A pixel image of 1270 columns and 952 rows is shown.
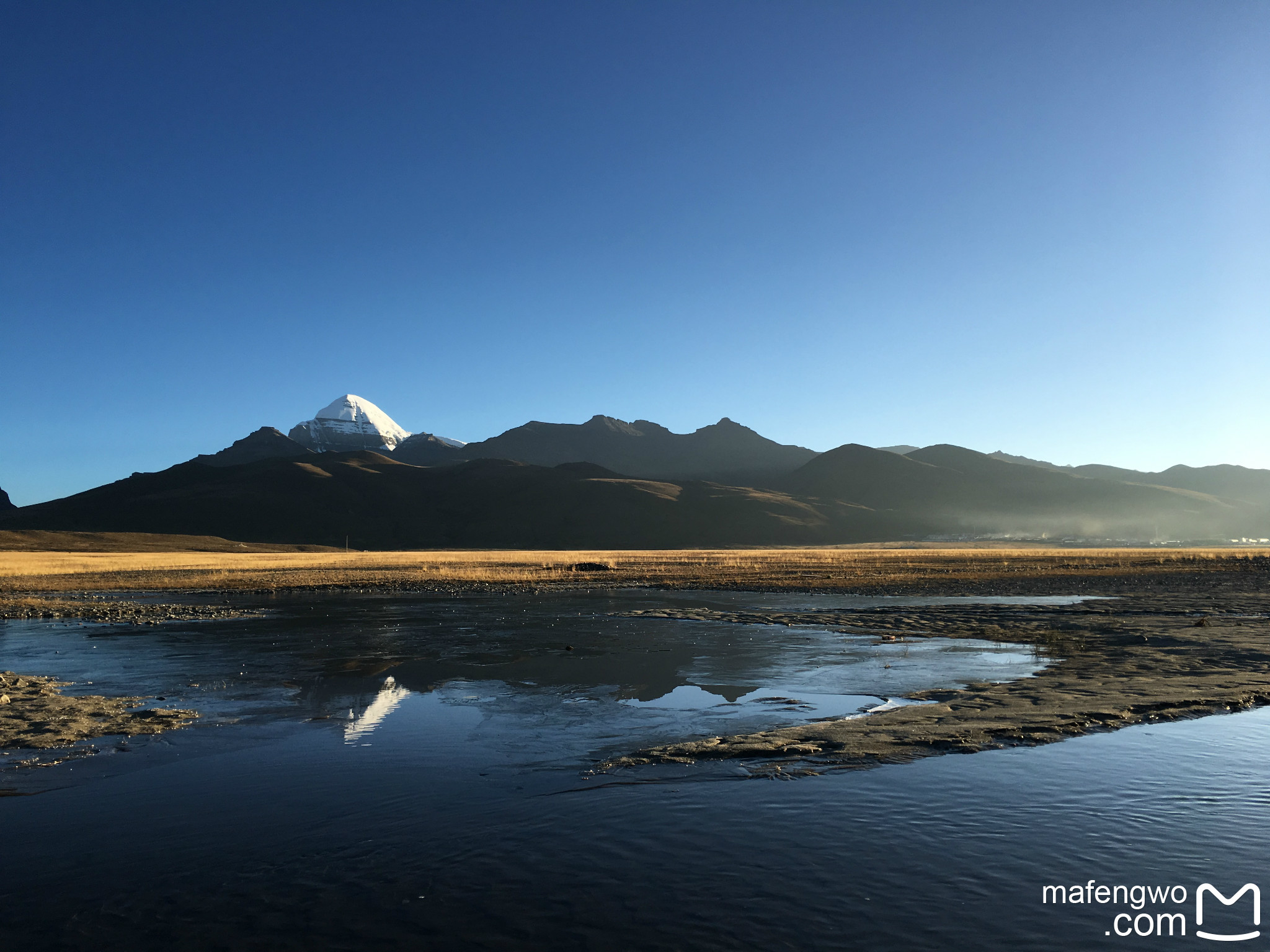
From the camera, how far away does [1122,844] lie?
747cm

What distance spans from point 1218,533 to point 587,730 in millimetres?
223171

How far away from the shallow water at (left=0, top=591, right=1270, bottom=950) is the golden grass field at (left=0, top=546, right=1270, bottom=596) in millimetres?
33824

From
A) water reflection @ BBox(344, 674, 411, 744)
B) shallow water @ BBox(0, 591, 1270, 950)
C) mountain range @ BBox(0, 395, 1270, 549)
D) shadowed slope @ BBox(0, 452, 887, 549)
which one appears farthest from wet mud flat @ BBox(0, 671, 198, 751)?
mountain range @ BBox(0, 395, 1270, 549)

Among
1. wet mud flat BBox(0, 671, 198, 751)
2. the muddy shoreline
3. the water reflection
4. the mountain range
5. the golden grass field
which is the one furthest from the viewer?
the mountain range

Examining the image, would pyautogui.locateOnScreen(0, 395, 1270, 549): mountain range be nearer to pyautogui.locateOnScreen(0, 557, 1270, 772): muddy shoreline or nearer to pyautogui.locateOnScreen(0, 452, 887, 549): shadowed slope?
pyautogui.locateOnScreen(0, 452, 887, 549): shadowed slope

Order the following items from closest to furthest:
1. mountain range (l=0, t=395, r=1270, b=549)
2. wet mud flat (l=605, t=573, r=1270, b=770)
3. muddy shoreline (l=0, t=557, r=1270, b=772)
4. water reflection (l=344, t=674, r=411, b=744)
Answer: wet mud flat (l=605, t=573, r=1270, b=770) < muddy shoreline (l=0, t=557, r=1270, b=772) < water reflection (l=344, t=674, r=411, b=744) < mountain range (l=0, t=395, r=1270, b=549)

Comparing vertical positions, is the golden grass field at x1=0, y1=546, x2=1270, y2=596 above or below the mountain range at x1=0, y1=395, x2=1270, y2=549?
below

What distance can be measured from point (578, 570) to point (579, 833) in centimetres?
5383

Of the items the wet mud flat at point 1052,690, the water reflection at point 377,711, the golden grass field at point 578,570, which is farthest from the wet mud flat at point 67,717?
the golden grass field at point 578,570

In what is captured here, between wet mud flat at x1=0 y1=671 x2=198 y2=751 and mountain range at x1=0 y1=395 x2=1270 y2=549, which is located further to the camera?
mountain range at x1=0 y1=395 x2=1270 y2=549

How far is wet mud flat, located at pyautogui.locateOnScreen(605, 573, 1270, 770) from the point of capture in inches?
430

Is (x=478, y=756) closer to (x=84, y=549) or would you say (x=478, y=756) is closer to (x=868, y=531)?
(x=84, y=549)
